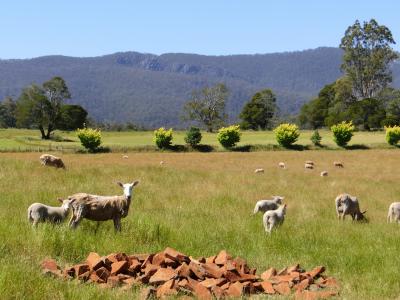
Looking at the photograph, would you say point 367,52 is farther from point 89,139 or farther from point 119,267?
point 119,267

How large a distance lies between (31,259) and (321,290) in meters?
5.24

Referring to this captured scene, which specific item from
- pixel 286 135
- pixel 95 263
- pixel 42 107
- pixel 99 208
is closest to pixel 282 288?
pixel 95 263

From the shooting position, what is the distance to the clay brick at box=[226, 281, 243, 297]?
27.5ft

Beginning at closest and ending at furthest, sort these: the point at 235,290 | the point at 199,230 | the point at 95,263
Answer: the point at 235,290
the point at 95,263
the point at 199,230

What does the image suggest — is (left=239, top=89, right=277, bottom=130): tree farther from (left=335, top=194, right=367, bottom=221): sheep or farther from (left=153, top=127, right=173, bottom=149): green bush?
(left=335, top=194, right=367, bottom=221): sheep

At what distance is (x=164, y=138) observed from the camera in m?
64.4

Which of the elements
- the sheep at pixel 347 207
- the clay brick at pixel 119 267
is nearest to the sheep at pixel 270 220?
the sheep at pixel 347 207

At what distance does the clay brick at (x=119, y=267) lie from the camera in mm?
8844

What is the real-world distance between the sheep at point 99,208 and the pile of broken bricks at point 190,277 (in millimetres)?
3158

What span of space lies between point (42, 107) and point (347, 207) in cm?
7938

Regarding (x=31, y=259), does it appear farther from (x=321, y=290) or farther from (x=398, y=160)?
(x=398, y=160)

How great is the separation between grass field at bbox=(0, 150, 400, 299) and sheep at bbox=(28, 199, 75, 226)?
31 centimetres

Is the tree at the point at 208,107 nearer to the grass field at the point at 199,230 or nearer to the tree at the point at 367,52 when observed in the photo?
the tree at the point at 367,52

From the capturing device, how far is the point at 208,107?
11456 centimetres
